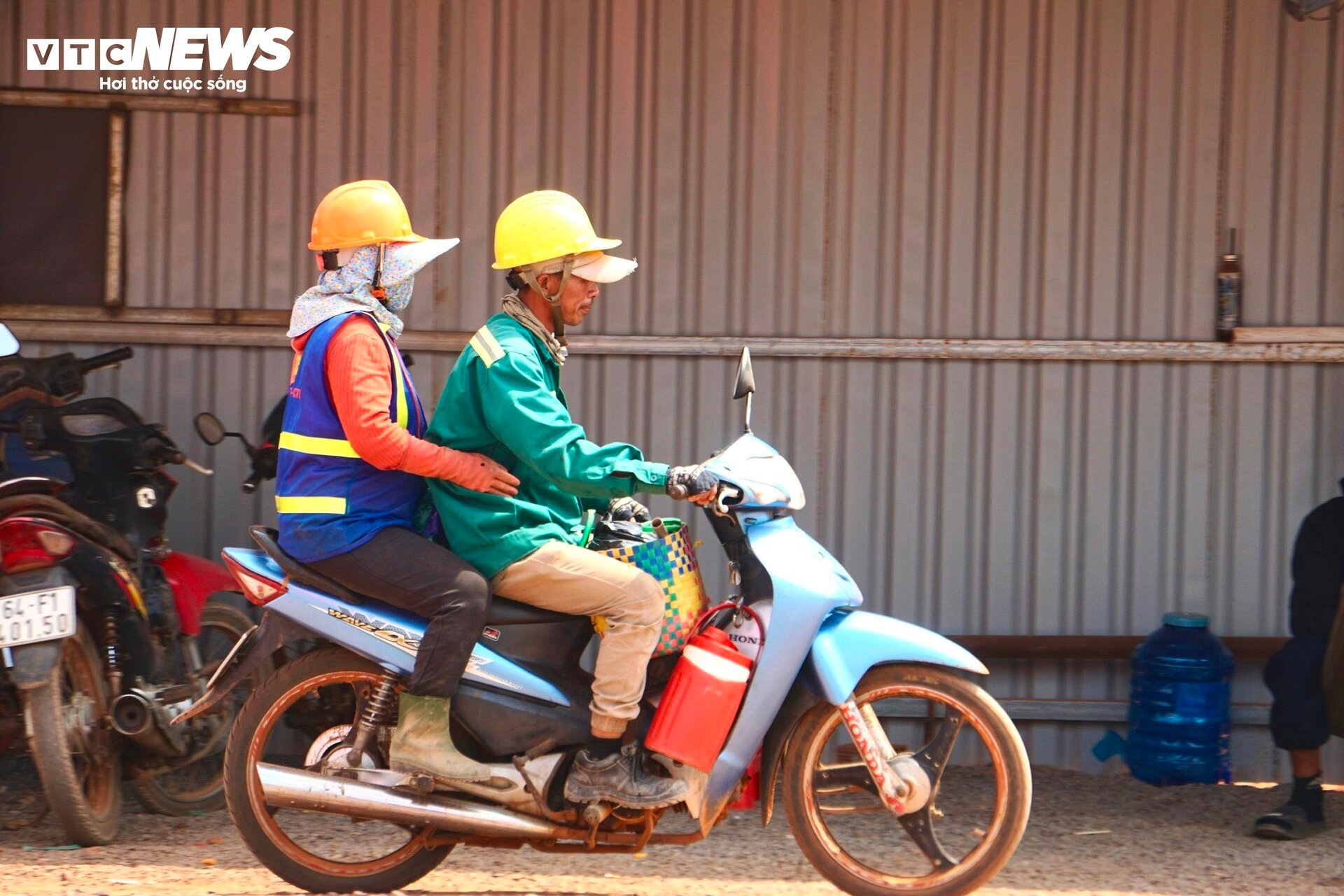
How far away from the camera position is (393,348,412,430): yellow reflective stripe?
446 centimetres

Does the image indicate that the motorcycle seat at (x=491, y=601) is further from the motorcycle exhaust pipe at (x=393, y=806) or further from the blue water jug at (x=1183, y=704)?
the blue water jug at (x=1183, y=704)

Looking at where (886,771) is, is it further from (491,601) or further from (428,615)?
(428,615)

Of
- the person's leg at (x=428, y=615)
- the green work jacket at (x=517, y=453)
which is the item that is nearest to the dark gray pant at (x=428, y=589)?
the person's leg at (x=428, y=615)

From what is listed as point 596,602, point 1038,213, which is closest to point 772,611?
point 596,602

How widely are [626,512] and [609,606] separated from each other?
0.62m

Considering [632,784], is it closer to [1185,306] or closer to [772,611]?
[772,611]

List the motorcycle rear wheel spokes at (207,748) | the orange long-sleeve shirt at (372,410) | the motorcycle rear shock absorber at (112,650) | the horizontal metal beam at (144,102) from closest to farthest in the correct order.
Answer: the orange long-sleeve shirt at (372,410), the motorcycle rear shock absorber at (112,650), the motorcycle rear wheel spokes at (207,748), the horizontal metal beam at (144,102)

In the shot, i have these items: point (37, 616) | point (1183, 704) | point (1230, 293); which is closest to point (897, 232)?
point (1230, 293)

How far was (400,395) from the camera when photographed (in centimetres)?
448

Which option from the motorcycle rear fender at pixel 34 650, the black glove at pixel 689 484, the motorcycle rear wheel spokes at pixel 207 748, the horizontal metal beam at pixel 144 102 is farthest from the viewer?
the horizontal metal beam at pixel 144 102

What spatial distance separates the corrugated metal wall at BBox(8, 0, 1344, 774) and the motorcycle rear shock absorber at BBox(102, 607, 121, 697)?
3.86 feet

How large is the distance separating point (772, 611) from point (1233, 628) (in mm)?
3145

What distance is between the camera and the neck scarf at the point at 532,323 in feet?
14.7

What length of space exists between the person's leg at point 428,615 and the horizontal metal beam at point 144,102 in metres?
2.86
